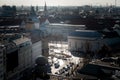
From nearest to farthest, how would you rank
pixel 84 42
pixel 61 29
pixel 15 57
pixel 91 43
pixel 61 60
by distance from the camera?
pixel 15 57
pixel 61 60
pixel 91 43
pixel 84 42
pixel 61 29

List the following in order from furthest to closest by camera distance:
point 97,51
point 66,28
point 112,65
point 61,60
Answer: point 66,28, point 97,51, point 61,60, point 112,65

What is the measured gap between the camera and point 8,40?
76.5ft

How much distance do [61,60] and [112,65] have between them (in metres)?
13.4

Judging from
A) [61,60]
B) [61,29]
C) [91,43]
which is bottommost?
[61,60]

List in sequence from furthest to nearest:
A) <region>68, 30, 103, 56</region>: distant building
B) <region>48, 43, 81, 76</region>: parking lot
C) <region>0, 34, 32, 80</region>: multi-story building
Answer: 1. <region>68, 30, 103, 56</region>: distant building
2. <region>48, 43, 81, 76</region>: parking lot
3. <region>0, 34, 32, 80</region>: multi-story building

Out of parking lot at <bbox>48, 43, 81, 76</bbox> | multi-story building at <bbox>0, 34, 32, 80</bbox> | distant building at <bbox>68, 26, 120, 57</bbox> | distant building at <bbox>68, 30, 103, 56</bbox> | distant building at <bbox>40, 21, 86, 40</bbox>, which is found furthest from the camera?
distant building at <bbox>40, 21, 86, 40</bbox>

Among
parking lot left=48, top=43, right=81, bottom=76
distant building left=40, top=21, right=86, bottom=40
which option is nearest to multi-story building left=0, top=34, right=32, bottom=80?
parking lot left=48, top=43, right=81, bottom=76

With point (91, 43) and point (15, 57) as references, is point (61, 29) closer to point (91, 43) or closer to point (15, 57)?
point (91, 43)

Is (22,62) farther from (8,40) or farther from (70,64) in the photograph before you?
(70,64)

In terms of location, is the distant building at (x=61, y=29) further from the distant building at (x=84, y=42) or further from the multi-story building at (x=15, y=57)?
the multi-story building at (x=15, y=57)

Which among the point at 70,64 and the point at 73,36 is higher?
the point at 73,36

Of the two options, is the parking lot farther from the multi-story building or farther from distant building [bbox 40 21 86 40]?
distant building [bbox 40 21 86 40]

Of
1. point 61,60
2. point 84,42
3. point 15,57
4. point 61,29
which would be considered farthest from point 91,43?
point 15,57

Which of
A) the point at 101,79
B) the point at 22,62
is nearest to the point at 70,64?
the point at 22,62
